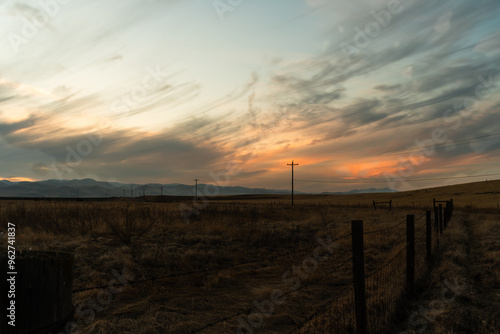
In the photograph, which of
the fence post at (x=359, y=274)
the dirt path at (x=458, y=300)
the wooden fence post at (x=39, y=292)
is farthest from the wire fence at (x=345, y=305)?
the wooden fence post at (x=39, y=292)

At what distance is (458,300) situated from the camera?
6641 millimetres

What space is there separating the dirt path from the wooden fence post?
512cm

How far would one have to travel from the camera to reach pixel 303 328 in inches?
212

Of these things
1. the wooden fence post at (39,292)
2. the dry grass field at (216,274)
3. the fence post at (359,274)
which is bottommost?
the dry grass field at (216,274)

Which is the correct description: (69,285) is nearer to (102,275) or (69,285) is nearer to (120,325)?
(120,325)

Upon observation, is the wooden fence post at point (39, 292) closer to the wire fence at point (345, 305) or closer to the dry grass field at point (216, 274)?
the wire fence at point (345, 305)

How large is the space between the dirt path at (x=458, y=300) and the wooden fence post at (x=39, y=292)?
5.12m

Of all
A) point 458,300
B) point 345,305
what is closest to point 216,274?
point 345,305

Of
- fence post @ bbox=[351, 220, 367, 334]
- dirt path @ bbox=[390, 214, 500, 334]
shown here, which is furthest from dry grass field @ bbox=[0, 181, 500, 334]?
fence post @ bbox=[351, 220, 367, 334]

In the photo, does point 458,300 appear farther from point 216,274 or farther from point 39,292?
point 39,292

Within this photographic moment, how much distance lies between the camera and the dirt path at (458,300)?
17.8 ft

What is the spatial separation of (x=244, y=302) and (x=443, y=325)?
371cm

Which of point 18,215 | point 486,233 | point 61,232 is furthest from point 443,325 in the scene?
point 18,215

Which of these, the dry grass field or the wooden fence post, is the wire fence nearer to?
the dry grass field
